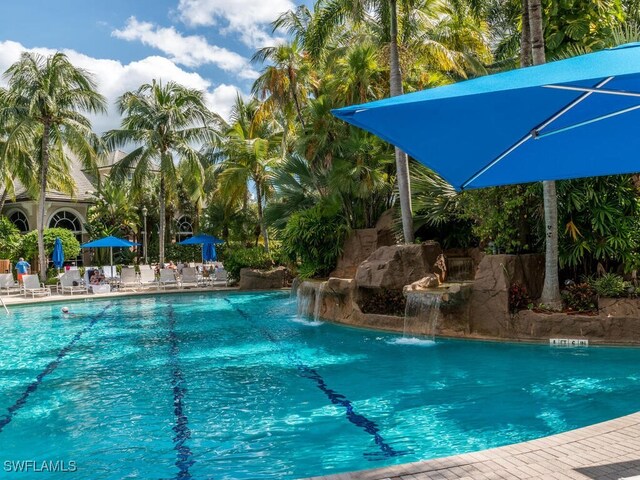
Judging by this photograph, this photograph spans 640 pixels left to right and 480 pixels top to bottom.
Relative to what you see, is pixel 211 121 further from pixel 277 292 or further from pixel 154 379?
pixel 154 379

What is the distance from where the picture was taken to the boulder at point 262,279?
22.9m

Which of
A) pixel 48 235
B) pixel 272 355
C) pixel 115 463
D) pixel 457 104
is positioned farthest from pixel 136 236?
pixel 457 104

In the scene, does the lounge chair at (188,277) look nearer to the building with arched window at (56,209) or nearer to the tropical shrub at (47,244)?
the tropical shrub at (47,244)

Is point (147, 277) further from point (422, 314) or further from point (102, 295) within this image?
point (422, 314)

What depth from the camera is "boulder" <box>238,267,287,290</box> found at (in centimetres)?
2291

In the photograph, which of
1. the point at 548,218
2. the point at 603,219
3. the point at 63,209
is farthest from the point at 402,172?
the point at 63,209

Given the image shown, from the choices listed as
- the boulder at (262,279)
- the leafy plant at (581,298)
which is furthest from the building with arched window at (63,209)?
the leafy plant at (581,298)

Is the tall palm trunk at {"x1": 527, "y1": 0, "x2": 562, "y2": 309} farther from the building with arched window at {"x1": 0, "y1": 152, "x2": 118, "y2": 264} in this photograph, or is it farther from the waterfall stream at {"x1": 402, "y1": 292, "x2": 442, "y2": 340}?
the building with arched window at {"x1": 0, "y1": 152, "x2": 118, "y2": 264}

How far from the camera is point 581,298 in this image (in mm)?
10438

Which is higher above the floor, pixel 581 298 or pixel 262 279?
pixel 262 279

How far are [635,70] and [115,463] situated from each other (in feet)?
16.9

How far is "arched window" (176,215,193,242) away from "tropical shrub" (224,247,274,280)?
17.3 meters

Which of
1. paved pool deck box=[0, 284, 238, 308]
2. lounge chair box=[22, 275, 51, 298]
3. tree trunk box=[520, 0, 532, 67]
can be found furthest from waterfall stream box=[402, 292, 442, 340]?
lounge chair box=[22, 275, 51, 298]
